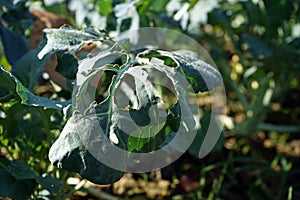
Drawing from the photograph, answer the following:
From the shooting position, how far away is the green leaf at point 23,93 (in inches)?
32.4

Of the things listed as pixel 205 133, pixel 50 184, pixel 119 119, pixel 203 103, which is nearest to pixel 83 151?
pixel 119 119

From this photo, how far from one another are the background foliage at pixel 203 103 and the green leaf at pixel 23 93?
7 centimetres

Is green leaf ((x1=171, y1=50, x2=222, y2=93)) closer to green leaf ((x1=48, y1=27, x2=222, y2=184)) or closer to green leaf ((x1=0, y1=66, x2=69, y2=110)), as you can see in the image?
green leaf ((x1=48, y1=27, x2=222, y2=184))

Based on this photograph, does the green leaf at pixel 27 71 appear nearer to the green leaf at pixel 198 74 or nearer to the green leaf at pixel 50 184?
the green leaf at pixel 50 184

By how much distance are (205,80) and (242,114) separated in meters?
1.03

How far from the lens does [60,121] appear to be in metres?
1.10

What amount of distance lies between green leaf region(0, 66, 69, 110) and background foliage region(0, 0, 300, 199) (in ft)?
→ 0.24

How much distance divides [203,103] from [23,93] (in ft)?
3.68

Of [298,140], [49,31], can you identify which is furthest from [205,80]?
[298,140]

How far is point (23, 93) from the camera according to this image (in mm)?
828

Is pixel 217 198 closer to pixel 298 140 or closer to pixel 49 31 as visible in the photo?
pixel 298 140

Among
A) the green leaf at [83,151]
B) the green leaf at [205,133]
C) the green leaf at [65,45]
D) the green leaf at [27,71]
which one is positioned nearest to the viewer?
the green leaf at [83,151]

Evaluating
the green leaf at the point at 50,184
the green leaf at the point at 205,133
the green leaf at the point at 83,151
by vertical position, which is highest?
the green leaf at the point at 83,151

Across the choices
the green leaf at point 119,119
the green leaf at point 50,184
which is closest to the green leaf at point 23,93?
the green leaf at point 119,119
